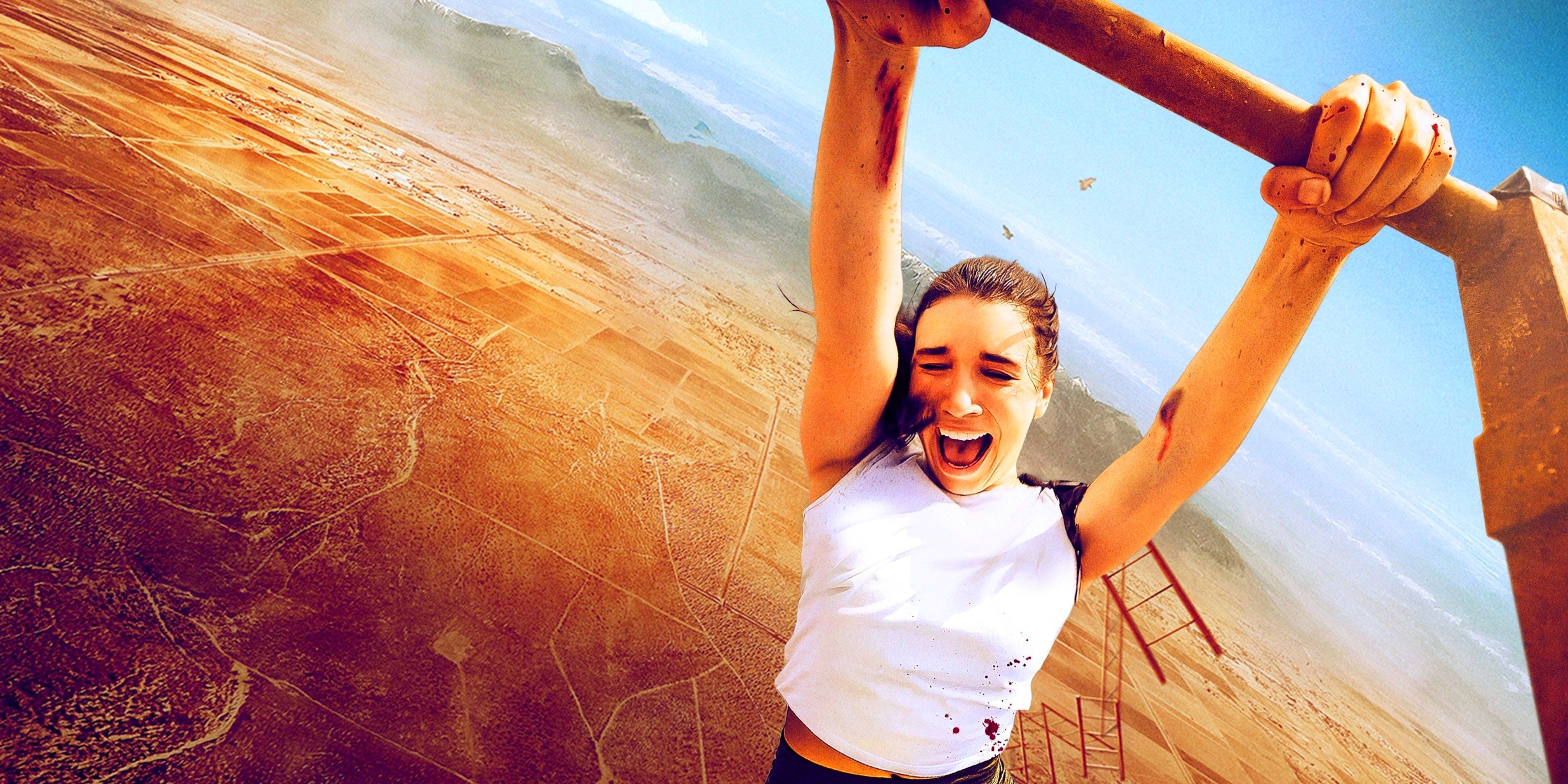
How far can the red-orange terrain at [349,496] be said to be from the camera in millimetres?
2281

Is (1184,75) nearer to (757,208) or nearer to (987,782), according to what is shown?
(987,782)

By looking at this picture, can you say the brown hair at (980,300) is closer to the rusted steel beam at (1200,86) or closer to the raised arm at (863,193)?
the raised arm at (863,193)

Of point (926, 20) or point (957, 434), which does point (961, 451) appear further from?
point (926, 20)

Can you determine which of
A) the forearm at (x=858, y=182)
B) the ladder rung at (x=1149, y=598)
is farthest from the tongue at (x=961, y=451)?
the ladder rung at (x=1149, y=598)

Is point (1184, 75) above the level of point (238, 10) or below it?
above

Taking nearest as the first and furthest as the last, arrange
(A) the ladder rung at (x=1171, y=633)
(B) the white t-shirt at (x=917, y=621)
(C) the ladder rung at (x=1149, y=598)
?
1. (B) the white t-shirt at (x=917, y=621)
2. (C) the ladder rung at (x=1149, y=598)
3. (A) the ladder rung at (x=1171, y=633)

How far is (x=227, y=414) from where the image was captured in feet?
10.7

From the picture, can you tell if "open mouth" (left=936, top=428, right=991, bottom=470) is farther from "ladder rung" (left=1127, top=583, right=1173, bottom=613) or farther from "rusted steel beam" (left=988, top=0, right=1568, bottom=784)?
"ladder rung" (left=1127, top=583, right=1173, bottom=613)

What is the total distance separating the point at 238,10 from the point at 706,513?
26460 millimetres

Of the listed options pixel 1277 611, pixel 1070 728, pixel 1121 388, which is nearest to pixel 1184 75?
pixel 1070 728

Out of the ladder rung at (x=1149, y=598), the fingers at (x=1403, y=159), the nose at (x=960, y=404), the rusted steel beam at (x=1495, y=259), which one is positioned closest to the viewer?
the rusted steel beam at (x=1495, y=259)

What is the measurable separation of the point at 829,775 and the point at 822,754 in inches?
1.3

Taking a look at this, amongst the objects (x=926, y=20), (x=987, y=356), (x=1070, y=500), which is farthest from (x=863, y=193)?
(x=1070, y=500)

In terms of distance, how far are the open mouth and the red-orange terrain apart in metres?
2.14
